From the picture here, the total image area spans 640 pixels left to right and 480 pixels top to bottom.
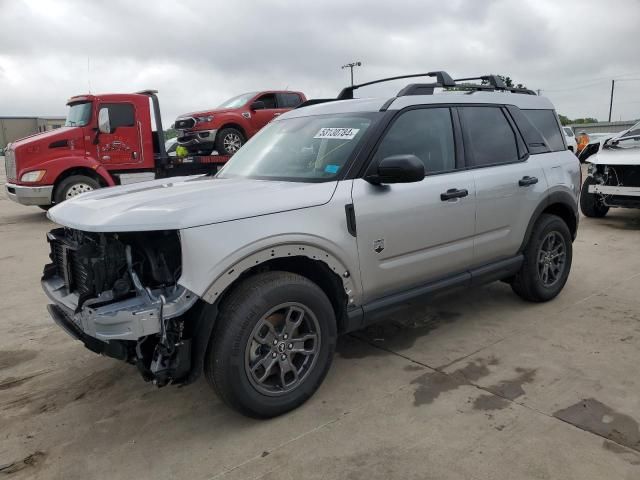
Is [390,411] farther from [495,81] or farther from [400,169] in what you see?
[495,81]

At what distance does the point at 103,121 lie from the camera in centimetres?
1047

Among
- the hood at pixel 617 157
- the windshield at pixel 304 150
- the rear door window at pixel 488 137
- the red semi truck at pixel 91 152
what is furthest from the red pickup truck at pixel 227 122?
the rear door window at pixel 488 137

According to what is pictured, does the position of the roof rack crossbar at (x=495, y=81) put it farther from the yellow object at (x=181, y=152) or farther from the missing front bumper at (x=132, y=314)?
the yellow object at (x=181, y=152)

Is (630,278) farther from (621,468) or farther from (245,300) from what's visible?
(245,300)

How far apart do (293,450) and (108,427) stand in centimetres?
113

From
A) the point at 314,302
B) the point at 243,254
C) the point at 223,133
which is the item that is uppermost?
the point at 223,133

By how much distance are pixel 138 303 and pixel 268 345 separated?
0.74 meters

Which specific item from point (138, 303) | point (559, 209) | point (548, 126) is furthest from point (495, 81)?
point (138, 303)

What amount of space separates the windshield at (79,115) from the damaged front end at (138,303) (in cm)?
873

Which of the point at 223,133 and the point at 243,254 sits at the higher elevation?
the point at 223,133

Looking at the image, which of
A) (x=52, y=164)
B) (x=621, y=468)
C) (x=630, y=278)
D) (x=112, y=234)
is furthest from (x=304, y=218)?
(x=52, y=164)

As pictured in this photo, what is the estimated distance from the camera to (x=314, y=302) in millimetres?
2959

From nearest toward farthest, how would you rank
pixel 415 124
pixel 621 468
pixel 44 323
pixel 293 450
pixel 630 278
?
pixel 621 468, pixel 293 450, pixel 415 124, pixel 44 323, pixel 630 278

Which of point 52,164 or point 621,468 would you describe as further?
point 52,164
